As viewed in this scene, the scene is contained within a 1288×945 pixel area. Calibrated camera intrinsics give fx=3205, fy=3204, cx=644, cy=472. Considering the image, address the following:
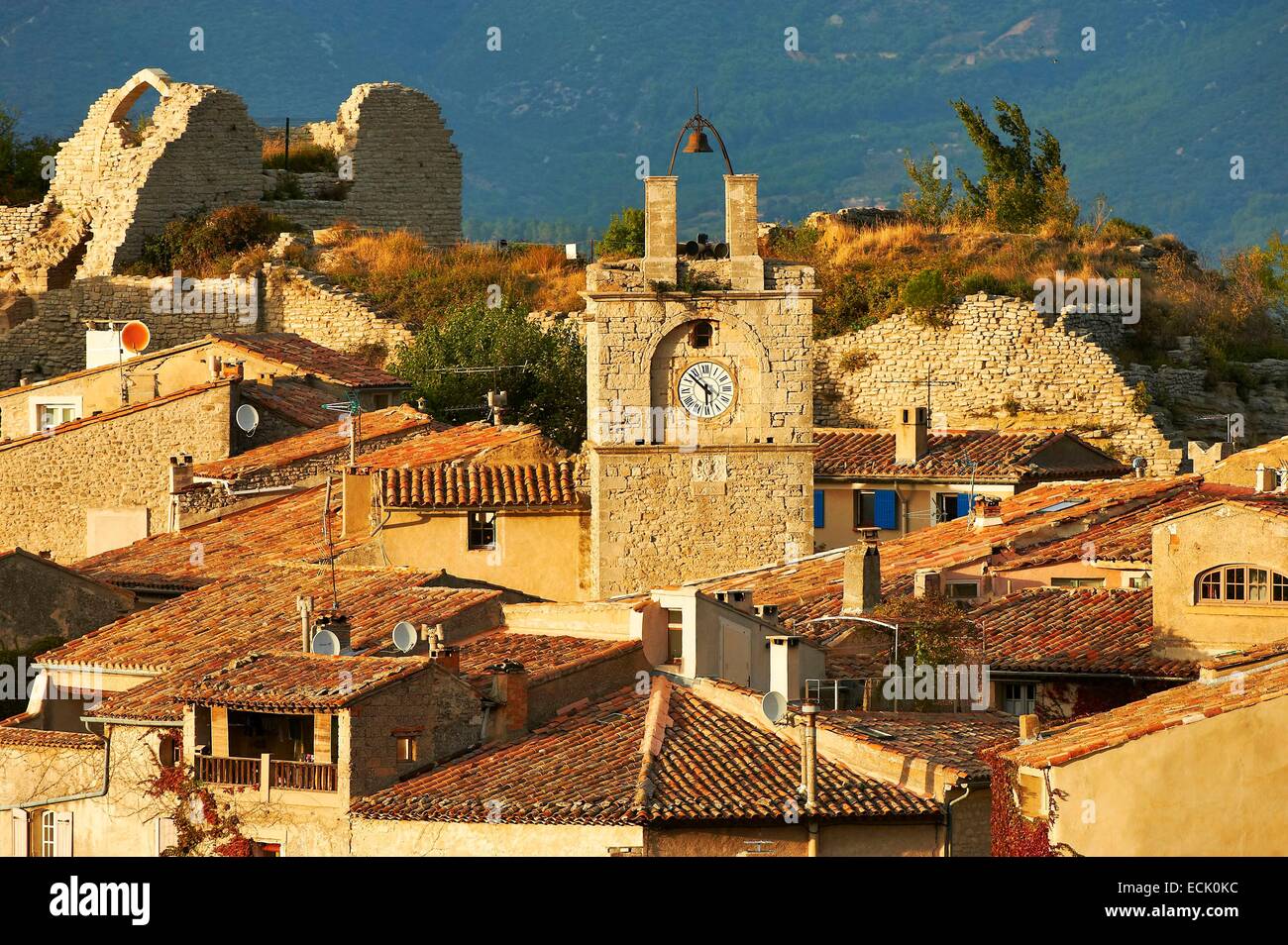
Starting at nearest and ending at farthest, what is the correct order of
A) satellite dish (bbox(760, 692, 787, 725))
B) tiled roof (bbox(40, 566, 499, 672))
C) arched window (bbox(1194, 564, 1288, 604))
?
satellite dish (bbox(760, 692, 787, 725)) → arched window (bbox(1194, 564, 1288, 604)) → tiled roof (bbox(40, 566, 499, 672))

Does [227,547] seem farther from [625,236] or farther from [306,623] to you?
[625,236]

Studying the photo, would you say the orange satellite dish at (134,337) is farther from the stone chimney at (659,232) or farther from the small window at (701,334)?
the small window at (701,334)

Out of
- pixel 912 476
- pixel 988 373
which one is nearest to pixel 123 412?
pixel 912 476

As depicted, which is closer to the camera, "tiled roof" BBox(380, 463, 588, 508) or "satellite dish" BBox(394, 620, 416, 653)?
"satellite dish" BBox(394, 620, 416, 653)

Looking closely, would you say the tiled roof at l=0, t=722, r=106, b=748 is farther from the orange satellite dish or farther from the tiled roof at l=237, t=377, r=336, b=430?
the orange satellite dish

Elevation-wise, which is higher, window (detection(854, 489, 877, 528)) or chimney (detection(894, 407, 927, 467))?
chimney (detection(894, 407, 927, 467))

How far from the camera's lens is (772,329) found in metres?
39.9

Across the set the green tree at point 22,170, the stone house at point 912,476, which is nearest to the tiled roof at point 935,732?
the stone house at point 912,476

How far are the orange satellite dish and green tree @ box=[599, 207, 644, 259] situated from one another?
9167mm

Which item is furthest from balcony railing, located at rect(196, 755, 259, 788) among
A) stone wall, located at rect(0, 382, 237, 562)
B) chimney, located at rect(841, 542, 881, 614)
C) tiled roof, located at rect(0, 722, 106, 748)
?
stone wall, located at rect(0, 382, 237, 562)

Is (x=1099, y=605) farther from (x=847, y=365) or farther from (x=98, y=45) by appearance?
(x=98, y=45)

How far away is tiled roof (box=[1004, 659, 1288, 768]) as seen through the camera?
76.4 feet

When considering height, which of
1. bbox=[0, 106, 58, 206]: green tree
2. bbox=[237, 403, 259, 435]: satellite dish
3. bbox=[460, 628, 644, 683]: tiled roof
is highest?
bbox=[0, 106, 58, 206]: green tree
